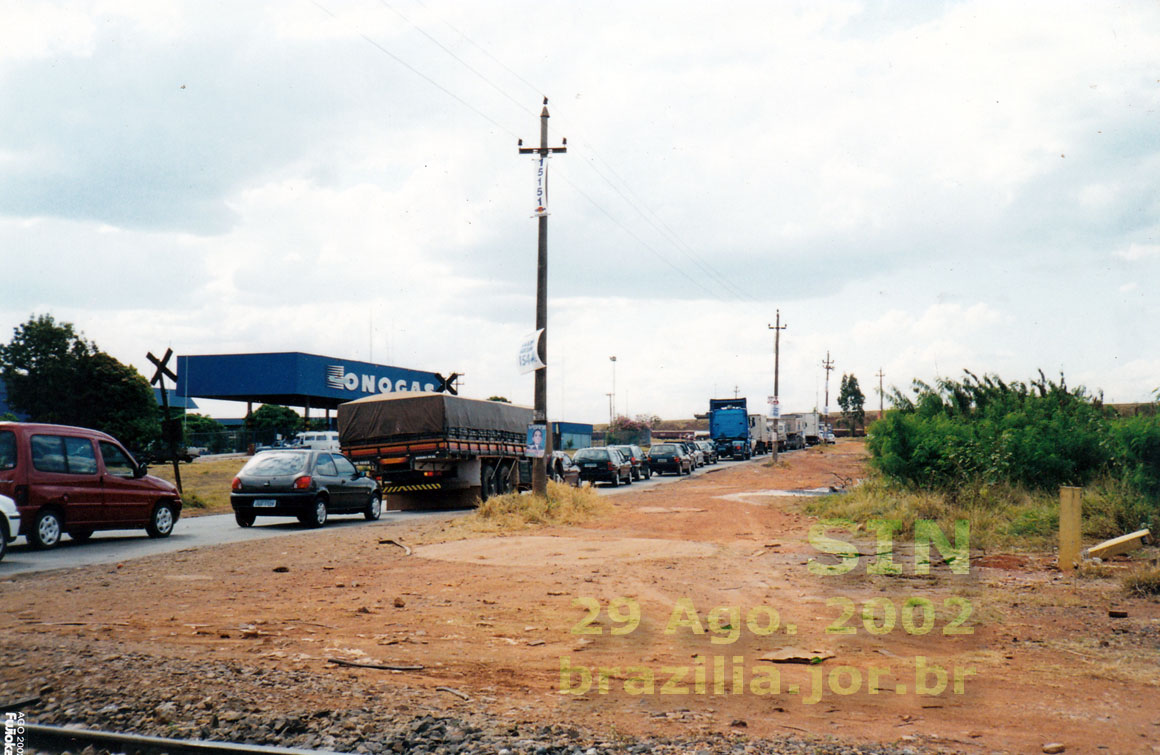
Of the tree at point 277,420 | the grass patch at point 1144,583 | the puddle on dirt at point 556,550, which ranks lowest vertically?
the puddle on dirt at point 556,550

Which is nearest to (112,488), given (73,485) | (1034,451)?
(73,485)

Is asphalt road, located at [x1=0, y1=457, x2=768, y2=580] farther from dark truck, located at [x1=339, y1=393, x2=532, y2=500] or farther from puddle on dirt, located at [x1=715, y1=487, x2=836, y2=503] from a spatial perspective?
puddle on dirt, located at [x1=715, y1=487, x2=836, y2=503]

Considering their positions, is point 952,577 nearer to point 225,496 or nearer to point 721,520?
point 721,520

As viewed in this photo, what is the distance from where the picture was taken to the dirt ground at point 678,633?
5.23m

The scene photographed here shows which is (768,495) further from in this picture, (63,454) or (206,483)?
(206,483)

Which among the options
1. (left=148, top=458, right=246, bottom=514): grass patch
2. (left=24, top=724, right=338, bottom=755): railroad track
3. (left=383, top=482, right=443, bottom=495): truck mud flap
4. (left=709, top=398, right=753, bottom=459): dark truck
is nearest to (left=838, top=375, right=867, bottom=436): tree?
(left=709, top=398, right=753, bottom=459): dark truck

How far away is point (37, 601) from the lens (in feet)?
28.8

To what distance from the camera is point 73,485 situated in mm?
13695

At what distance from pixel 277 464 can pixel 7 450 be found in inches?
216

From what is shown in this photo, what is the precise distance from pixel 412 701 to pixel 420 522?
13.6 meters

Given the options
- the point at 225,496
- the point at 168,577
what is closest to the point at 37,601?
the point at 168,577

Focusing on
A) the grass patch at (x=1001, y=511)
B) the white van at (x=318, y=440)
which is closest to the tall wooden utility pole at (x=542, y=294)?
the grass patch at (x=1001, y=511)

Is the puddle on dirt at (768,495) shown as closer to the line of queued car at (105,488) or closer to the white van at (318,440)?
the line of queued car at (105,488)

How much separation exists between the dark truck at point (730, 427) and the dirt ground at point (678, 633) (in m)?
47.8
